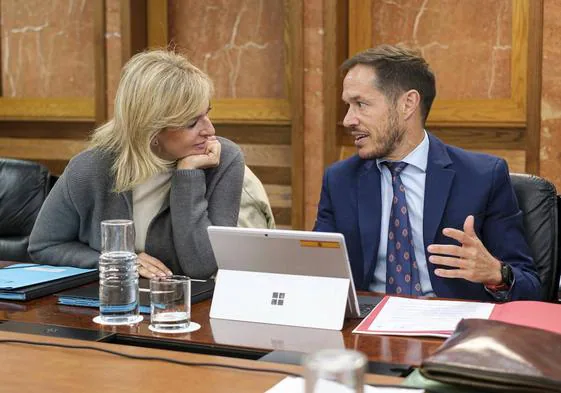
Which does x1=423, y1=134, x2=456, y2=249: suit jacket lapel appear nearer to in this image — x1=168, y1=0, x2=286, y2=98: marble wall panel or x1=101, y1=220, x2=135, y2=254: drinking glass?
x1=101, y1=220, x2=135, y2=254: drinking glass

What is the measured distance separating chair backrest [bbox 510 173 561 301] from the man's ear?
439mm

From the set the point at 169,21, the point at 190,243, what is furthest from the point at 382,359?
the point at 169,21

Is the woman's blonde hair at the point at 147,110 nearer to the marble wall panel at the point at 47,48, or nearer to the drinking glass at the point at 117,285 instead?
→ the drinking glass at the point at 117,285

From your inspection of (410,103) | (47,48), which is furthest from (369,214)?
(47,48)

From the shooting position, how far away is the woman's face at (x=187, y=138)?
8.53ft

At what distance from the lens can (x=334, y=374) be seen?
82cm

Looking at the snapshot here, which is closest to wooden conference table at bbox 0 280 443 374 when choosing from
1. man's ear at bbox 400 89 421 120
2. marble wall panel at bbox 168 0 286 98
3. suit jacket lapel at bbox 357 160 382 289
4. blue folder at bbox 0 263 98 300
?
blue folder at bbox 0 263 98 300

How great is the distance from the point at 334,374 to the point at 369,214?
1.66m

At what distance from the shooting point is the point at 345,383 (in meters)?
0.82

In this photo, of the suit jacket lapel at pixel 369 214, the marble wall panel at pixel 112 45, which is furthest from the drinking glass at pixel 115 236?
the marble wall panel at pixel 112 45

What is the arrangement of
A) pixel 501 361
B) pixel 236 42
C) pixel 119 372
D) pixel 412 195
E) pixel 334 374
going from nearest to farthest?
pixel 334 374, pixel 501 361, pixel 119 372, pixel 412 195, pixel 236 42

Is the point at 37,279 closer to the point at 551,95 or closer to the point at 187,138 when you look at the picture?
the point at 187,138

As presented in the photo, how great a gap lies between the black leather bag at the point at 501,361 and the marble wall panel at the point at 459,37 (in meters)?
2.75

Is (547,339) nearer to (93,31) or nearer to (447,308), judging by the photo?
(447,308)
